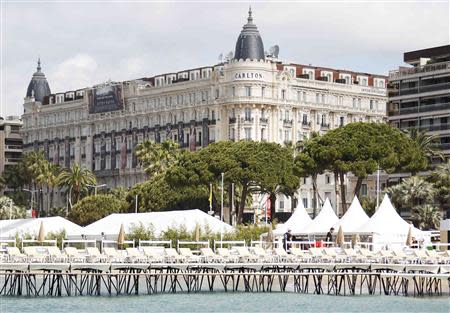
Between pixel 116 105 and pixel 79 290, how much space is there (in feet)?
329

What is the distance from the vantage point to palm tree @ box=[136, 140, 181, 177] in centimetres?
13825

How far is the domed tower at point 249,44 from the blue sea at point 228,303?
83530 mm

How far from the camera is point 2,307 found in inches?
2484

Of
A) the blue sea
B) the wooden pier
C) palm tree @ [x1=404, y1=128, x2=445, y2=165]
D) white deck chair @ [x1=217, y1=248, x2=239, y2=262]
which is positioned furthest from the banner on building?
white deck chair @ [x1=217, y1=248, x2=239, y2=262]

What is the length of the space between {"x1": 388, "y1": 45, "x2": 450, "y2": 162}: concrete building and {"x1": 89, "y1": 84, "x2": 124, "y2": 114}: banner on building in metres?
49.3

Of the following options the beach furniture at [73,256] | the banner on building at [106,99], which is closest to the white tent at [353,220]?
the beach furniture at [73,256]

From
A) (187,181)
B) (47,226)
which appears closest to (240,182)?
(187,181)

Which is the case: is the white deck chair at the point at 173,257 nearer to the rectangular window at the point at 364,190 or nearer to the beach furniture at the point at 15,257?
the beach furniture at the point at 15,257

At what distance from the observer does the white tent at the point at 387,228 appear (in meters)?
81.1

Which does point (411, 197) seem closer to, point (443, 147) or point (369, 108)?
point (443, 147)

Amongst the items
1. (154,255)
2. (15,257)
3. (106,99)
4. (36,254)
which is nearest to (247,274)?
(154,255)

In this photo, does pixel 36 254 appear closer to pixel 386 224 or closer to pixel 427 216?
pixel 386 224

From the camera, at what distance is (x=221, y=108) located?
153000 mm

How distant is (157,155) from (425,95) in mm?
30011
